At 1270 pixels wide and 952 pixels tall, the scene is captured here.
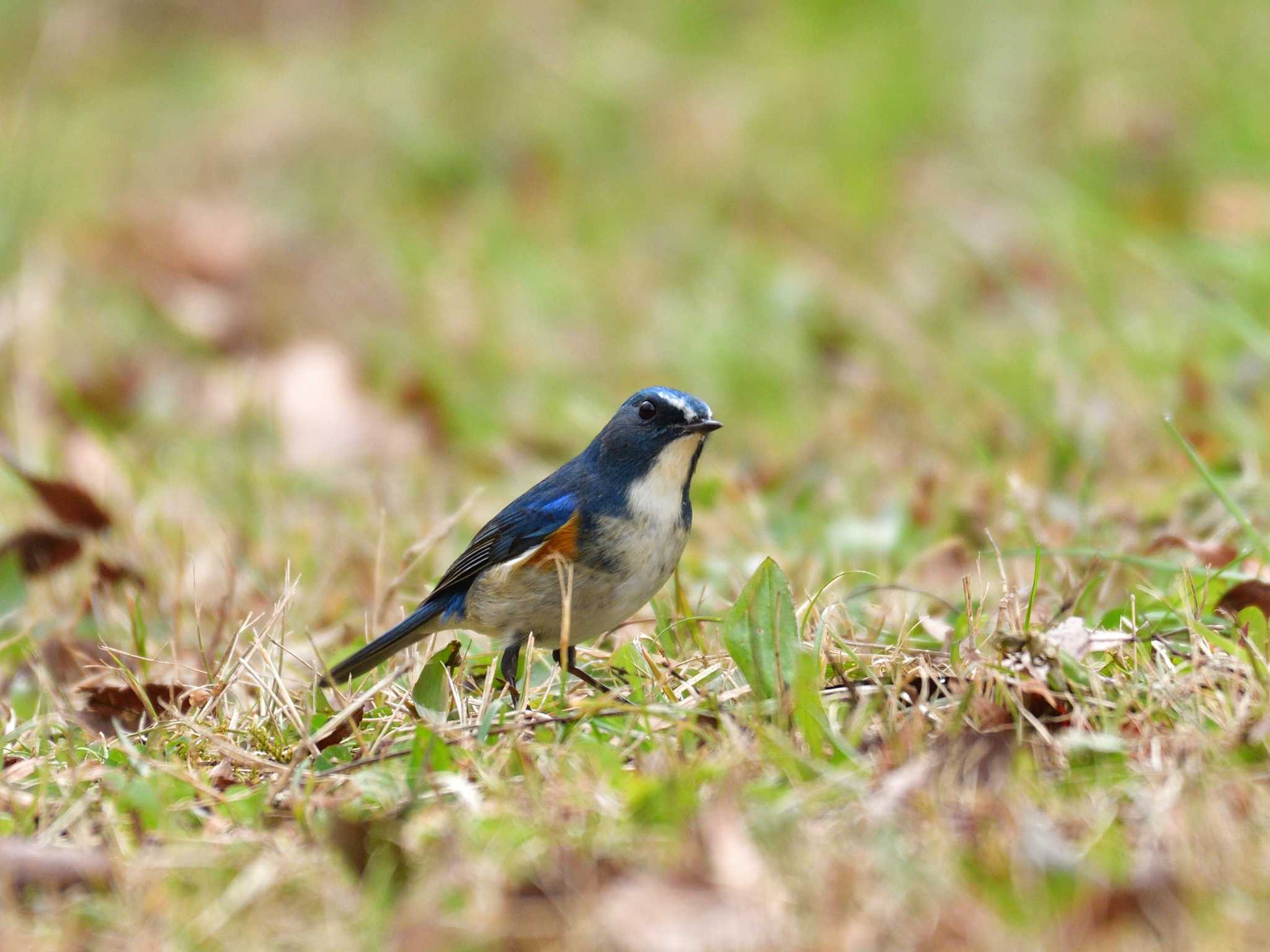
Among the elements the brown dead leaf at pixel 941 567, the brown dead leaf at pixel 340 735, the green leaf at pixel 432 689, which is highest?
the green leaf at pixel 432 689

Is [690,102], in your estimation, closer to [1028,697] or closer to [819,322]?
[819,322]

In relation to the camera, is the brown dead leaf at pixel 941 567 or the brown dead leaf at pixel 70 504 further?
the brown dead leaf at pixel 70 504

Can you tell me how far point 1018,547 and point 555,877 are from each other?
7.80ft

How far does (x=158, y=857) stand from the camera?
8.54 feet

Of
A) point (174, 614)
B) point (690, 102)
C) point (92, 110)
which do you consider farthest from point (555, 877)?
point (92, 110)

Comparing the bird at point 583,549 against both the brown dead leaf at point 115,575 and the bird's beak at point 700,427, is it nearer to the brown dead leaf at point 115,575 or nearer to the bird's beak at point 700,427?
the bird's beak at point 700,427

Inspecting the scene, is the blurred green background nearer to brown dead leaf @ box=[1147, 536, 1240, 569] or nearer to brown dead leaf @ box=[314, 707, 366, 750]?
brown dead leaf @ box=[1147, 536, 1240, 569]

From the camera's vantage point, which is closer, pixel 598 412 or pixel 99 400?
pixel 598 412

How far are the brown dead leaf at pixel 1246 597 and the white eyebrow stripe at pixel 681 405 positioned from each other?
138cm

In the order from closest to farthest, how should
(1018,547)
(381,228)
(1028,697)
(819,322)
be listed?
1. (1028,697)
2. (1018,547)
3. (819,322)
4. (381,228)

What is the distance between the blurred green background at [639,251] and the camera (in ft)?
18.7

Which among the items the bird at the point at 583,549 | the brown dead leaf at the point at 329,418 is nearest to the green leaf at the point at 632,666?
the bird at the point at 583,549

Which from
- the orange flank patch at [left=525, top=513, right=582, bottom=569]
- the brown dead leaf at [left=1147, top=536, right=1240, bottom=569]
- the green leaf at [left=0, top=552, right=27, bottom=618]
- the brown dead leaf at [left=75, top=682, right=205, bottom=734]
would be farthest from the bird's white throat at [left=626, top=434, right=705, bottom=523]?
the green leaf at [left=0, top=552, right=27, bottom=618]

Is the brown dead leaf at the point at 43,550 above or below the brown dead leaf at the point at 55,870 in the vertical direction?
below
